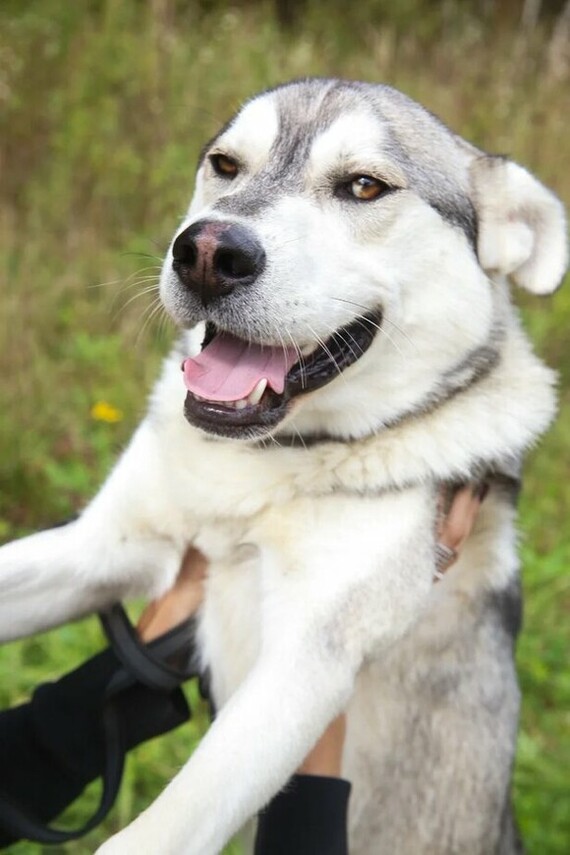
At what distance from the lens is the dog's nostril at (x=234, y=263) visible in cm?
193

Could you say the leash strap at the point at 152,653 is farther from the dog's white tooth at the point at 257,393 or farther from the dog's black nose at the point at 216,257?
the dog's black nose at the point at 216,257

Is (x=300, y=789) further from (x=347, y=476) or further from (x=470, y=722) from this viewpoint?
(x=347, y=476)

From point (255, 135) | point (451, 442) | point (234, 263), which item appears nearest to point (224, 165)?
point (255, 135)

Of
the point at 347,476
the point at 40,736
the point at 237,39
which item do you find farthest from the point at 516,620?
the point at 237,39

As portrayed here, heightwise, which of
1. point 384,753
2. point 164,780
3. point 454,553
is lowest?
point 164,780

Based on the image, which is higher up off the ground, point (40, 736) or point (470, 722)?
point (470, 722)

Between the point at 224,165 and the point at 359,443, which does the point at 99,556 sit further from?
the point at 224,165

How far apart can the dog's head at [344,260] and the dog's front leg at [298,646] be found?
0.27m

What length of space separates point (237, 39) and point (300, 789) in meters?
5.28

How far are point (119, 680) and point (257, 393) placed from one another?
0.74 metres

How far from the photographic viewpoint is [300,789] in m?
2.01

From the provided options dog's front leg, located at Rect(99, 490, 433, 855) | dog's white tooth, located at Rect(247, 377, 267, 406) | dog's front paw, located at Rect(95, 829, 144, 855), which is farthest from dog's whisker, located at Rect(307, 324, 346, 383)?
dog's front paw, located at Rect(95, 829, 144, 855)

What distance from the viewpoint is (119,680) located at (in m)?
2.19

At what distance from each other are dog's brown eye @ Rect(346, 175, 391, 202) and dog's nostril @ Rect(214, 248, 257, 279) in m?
0.41
